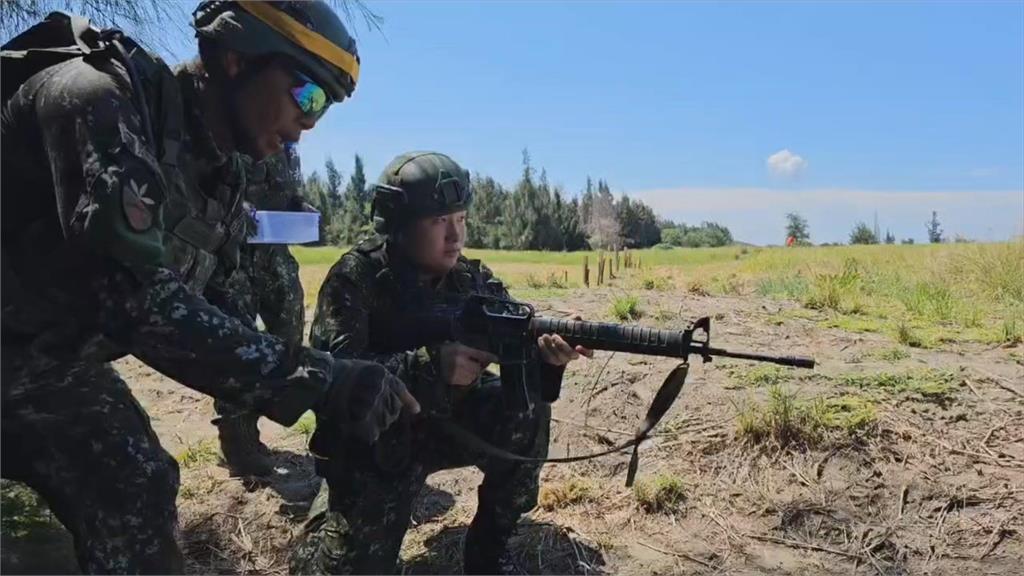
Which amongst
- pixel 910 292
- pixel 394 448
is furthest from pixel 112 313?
pixel 910 292

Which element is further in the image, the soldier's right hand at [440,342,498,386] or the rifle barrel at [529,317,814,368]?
the soldier's right hand at [440,342,498,386]

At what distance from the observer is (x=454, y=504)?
13.7ft

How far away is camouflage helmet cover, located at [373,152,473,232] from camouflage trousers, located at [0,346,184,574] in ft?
4.26

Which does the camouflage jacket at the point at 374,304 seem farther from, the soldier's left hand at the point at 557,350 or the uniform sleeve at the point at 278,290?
the uniform sleeve at the point at 278,290

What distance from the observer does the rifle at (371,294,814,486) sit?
10.0 ft

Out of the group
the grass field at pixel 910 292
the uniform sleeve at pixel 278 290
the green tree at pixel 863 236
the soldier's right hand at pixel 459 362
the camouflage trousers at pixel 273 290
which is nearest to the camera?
the soldier's right hand at pixel 459 362

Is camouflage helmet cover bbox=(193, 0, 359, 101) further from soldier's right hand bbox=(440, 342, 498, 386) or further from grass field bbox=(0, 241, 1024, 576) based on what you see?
grass field bbox=(0, 241, 1024, 576)

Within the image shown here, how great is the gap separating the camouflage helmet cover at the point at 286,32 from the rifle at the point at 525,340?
3.39 feet

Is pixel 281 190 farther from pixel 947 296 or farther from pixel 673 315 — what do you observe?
pixel 947 296

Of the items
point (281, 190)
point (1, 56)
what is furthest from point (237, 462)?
point (1, 56)

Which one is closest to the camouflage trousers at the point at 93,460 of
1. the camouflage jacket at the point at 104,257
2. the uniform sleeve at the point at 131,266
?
the camouflage jacket at the point at 104,257

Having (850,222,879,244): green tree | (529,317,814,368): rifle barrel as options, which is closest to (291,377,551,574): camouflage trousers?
(529,317,814,368): rifle barrel

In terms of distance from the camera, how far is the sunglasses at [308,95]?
2533 mm

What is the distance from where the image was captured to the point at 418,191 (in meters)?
3.44
